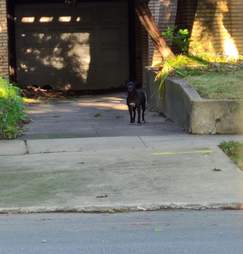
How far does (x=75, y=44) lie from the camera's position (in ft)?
87.4

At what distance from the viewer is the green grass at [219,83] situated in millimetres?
12256

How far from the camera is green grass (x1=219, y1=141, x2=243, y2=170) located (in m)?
9.32

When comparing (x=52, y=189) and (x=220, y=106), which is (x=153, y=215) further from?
(x=220, y=106)

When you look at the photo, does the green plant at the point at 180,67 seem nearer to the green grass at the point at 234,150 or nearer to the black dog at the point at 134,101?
the black dog at the point at 134,101

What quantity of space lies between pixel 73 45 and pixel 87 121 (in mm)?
12522

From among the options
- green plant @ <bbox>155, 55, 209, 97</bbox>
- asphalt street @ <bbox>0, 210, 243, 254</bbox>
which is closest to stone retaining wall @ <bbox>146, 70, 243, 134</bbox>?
green plant @ <bbox>155, 55, 209, 97</bbox>

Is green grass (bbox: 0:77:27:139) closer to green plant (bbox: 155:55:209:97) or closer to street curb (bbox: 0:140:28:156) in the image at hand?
street curb (bbox: 0:140:28:156)

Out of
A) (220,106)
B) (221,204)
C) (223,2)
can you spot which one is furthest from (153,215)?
(223,2)

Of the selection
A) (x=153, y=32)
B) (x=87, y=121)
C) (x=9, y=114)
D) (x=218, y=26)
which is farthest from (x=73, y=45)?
(x=9, y=114)

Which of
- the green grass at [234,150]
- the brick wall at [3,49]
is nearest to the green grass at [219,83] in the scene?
the green grass at [234,150]

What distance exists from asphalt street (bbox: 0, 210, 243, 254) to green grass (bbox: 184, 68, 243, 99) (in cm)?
542

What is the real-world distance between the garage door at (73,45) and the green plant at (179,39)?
852cm

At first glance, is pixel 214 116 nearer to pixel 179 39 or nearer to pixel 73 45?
pixel 179 39

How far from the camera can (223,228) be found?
6457mm
